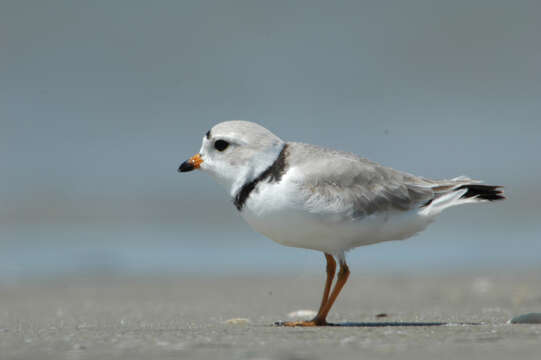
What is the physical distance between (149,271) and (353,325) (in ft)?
14.5

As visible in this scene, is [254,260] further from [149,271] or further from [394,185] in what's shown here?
[394,185]

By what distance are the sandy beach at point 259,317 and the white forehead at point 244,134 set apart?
3.92ft

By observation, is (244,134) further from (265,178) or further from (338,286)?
(338,286)

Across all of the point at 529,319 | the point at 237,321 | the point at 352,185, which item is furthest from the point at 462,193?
the point at 237,321

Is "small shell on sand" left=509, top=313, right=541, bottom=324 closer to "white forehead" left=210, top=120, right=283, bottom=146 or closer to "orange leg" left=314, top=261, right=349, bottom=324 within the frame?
"orange leg" left=314, top=261, right=349, bottom=324

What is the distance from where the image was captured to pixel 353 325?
4926 millimetres

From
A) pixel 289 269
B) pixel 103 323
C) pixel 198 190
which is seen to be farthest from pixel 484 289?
pixel 198 190

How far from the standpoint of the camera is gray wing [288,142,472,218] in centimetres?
480

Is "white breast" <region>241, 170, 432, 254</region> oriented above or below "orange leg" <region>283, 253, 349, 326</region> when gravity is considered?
above

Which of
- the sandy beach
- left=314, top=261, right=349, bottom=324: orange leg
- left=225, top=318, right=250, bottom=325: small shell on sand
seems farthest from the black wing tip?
left=225, top=318, right=250, bottom=325: small shell on sand

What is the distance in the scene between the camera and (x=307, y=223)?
4.73 m

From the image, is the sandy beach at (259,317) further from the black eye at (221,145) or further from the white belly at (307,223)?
the black eye at (221,145)

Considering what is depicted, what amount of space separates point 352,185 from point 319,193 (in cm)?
32

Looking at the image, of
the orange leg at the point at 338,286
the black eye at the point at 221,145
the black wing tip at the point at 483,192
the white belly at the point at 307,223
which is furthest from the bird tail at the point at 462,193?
the black eye at the point at 221,145
